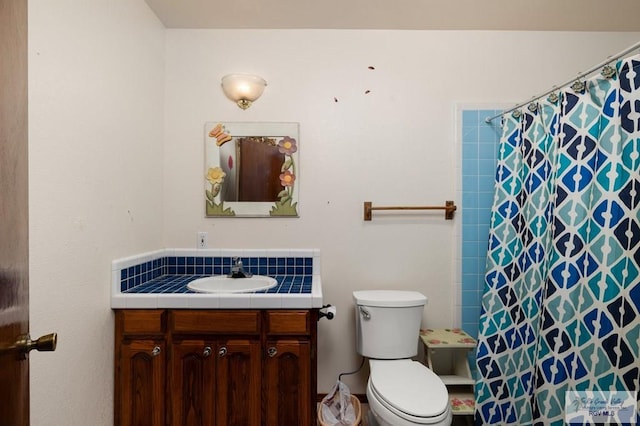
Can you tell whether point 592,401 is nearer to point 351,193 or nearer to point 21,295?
point 351,193

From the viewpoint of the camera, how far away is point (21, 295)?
67 cm

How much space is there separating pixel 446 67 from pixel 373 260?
133 centimetres

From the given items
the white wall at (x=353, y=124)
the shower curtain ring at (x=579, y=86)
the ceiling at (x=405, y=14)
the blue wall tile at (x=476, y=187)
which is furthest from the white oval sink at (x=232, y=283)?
the shower curtain ring at (x=579, y=86)

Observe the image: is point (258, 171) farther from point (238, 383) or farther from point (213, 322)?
point (238, 383)

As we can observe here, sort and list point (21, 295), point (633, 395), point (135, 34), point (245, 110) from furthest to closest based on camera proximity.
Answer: point (245, 110) → point (135, 34) → point (633, 395) → point (21, 295)

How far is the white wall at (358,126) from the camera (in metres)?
2.03

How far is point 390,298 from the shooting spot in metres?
1.82

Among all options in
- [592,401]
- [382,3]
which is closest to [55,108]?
[382,3]

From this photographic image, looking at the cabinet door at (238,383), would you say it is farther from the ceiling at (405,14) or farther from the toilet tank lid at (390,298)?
the ceiling at (405,14)

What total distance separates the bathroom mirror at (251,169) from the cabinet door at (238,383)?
32.7 inches

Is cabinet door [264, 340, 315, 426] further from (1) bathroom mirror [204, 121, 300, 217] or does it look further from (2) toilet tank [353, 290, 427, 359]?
(1) bathroom mirror [204, 121, 300, 217]

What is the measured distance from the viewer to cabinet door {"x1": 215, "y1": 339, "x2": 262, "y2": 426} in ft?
4.83

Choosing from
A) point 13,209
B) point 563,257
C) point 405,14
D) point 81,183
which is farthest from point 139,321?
point 405,14

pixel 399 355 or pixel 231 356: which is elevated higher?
pixel 231 356
